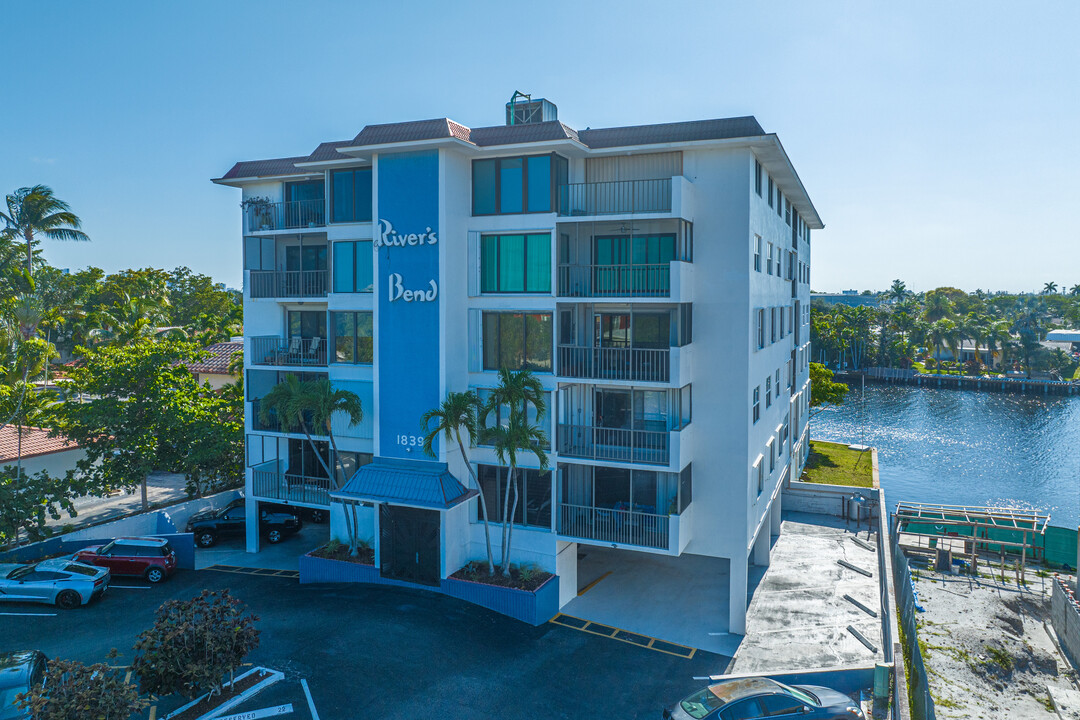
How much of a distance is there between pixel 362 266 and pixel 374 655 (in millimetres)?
12806

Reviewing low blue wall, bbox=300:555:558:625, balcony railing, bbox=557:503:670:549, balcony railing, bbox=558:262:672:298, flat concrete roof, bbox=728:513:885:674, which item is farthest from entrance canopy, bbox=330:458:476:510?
flat concrete roof, bbox=728:513:885:674

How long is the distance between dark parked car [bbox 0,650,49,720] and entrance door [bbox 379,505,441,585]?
9.81 metres

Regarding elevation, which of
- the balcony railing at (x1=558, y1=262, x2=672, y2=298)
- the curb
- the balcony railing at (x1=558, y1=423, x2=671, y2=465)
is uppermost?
the balcony railing at (x1=558, y1=262, x2=672, y2=298)

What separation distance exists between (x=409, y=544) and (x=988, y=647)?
60.8 feet

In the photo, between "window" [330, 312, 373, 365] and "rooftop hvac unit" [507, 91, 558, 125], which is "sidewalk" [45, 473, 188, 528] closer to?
"window" [330, 312, 373, 365]

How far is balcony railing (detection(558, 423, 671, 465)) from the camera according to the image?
885 inches

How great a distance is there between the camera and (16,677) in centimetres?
1630

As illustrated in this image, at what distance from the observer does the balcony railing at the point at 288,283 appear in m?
28.0

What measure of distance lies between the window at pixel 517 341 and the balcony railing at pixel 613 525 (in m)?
4.64

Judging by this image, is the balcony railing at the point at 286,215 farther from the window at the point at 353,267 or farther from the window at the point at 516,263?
the window at the point at 516,263

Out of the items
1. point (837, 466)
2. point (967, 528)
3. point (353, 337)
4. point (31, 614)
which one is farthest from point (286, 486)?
point (837, 466)

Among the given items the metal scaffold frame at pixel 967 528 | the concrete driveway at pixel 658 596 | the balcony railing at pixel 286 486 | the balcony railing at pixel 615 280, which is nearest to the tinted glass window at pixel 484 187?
the balcony railing at pixel 615 280

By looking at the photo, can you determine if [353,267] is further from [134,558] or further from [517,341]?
[134,558]

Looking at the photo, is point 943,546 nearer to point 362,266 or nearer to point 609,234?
point 609,234
